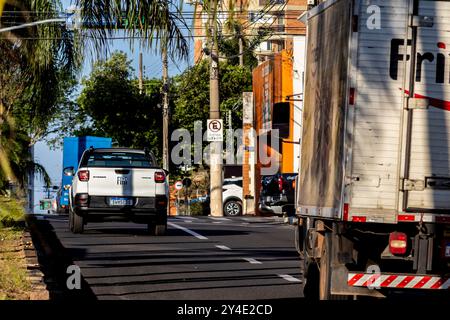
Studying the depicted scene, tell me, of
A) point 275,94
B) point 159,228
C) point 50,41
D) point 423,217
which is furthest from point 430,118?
point 275,94

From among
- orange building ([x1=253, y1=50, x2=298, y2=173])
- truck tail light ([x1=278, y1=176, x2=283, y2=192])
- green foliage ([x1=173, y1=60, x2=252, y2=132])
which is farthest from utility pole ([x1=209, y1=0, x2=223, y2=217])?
green foliage ([x1=173, y1=60, x2=252, y2=132])

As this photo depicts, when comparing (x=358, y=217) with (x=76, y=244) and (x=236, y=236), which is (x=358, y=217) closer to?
(x=76, y=244)

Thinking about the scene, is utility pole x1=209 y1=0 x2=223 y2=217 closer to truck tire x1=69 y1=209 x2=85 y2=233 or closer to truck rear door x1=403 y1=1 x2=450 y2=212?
truck tire x1=69 y1=209 x2=85 y2=233

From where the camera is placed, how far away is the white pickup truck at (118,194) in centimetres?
2475

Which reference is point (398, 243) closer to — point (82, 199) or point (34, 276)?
point (34, 276)

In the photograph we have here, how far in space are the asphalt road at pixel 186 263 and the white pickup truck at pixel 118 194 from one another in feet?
1.49

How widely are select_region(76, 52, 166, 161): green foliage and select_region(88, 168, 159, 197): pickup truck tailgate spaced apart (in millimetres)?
41997

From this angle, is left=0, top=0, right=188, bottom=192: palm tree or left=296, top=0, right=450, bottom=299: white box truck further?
left=0, top=0, right=188, bottom=192: palm tree

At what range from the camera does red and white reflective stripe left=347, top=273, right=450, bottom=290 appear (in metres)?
10.7

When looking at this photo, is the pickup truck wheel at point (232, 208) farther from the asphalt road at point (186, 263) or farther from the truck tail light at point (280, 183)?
the asphalt road at point (186, 263)

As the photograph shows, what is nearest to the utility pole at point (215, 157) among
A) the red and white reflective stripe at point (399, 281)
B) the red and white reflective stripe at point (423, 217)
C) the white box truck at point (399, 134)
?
the white box truck at point (399, 134)

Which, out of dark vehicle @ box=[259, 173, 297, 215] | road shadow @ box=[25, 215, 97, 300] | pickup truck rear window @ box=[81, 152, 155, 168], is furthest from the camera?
dark vehicle @ box=[259, 173, 297, 215]

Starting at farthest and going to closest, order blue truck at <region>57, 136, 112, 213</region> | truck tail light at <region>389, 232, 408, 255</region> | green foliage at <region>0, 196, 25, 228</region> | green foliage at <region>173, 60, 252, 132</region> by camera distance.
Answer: green foliage at <region>173, 60, 252, 132</region> → blue truck at <region>57, 136, 112, 213</region> → green foliage at <region>0, 196, 25, 228</region> → truck tail light at <region>389, 232, 408, 255</region>
